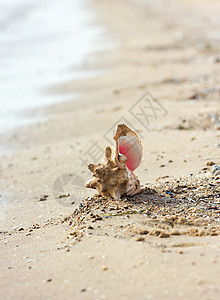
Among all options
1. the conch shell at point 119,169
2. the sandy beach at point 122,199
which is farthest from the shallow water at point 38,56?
the conch shell at point 119,169

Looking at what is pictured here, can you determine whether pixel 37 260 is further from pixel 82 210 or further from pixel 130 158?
pixel 130 158

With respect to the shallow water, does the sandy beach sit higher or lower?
lower

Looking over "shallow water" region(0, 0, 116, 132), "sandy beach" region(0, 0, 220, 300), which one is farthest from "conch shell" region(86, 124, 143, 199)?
"shallow water" region(0, 0, 116, 132)

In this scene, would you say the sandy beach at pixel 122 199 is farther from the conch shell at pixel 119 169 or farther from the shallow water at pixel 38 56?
the shallow water at pixel 38 56

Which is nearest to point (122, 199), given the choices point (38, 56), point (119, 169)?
point (119, 169)

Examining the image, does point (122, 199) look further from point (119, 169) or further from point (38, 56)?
point (38, 56)

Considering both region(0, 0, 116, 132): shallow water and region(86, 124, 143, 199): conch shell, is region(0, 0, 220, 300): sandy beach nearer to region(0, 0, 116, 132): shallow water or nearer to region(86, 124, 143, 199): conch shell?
region(86, 124, 143, 199): conch shell
